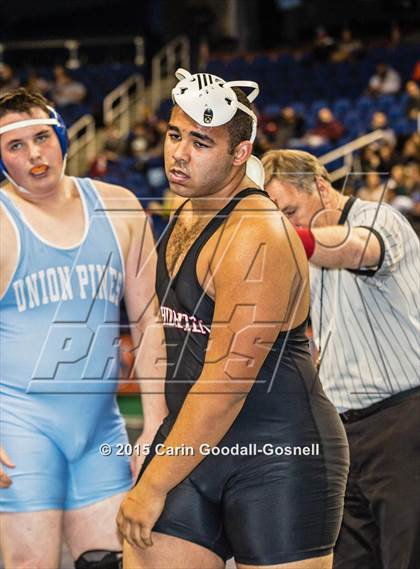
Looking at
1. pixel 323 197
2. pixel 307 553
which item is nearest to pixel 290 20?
pixel 323 197

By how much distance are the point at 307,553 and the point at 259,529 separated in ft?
0.43

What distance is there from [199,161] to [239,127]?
5.4 inches

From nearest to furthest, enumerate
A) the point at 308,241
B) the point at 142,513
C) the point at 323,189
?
the point at 142,513 < the point at 308,241 < the point at 323,189

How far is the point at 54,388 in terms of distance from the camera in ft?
10.4

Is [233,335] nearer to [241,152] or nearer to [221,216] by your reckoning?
[221,216]

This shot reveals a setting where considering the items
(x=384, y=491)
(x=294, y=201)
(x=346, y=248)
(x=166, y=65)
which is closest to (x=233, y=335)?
(x=346, y=248)

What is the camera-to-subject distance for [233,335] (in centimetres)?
237

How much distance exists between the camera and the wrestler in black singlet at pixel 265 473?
2510 mm

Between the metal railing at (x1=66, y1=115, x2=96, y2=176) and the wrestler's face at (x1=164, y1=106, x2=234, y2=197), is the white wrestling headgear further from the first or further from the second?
the metal railing at (x1=66, y1=115, x2=96, y2=176)

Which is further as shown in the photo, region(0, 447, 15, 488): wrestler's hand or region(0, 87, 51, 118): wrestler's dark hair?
region(0, 87, 51, 118): wrestler's dark hair

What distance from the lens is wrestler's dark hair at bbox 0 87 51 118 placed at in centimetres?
324

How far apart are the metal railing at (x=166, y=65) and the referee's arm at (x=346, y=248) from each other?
43.2 feet

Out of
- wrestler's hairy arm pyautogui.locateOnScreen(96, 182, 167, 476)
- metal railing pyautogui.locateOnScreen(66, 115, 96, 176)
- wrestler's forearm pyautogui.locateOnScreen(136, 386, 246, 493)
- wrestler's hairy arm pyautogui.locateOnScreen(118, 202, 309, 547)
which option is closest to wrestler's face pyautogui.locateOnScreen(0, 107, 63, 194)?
wrestler's hairy arm pyautogui.locateOnScreen(96, 182, 167, 476)

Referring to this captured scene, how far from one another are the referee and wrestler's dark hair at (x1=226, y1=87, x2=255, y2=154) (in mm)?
742
